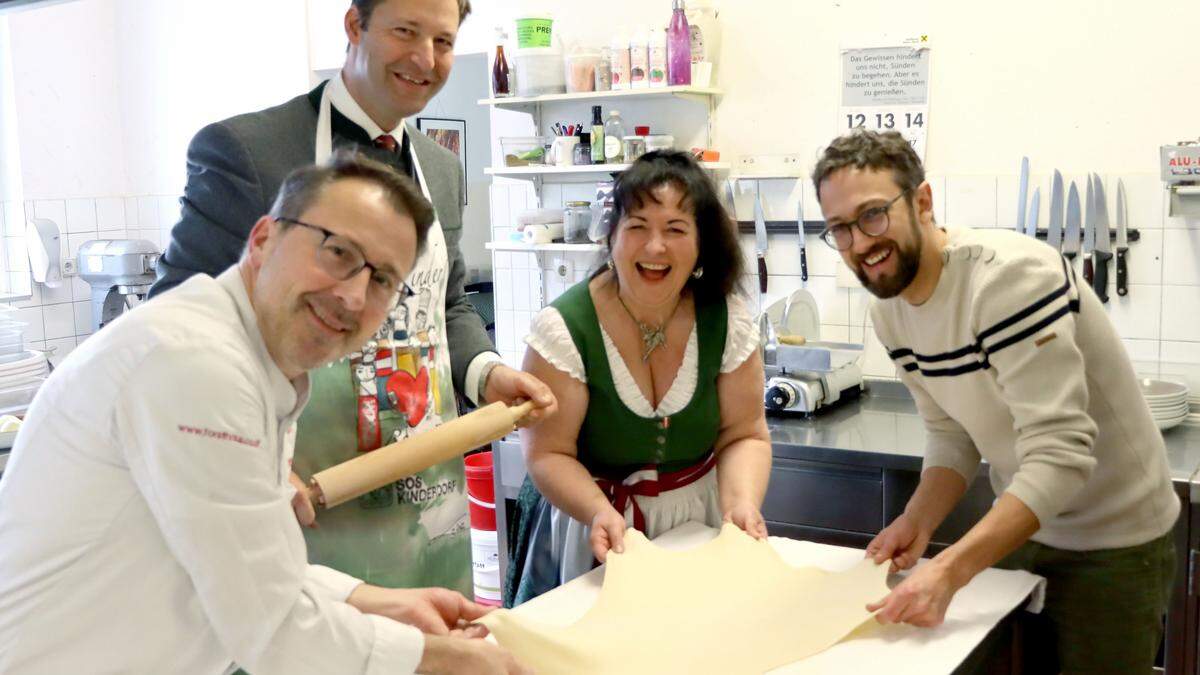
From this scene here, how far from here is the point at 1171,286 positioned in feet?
9.82

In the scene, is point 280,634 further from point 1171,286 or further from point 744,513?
point 1171,286

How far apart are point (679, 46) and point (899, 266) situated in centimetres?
178

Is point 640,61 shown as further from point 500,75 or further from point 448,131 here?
point 448,131

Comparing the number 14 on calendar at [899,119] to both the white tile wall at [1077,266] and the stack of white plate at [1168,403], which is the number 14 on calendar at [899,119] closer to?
the white tile wall at [1077,266]

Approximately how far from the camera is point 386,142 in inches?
74.1

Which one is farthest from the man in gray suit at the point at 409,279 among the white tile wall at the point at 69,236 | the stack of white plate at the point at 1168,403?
the white tile wall at the point at 69,236

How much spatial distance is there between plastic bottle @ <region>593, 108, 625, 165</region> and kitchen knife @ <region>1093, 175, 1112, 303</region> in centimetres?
140

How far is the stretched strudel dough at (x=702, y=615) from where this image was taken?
5.00 ft

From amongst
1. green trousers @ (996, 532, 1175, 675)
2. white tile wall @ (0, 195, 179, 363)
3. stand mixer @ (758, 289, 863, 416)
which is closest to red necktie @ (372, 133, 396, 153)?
green trousers @ (996, 532, 1175, 675)

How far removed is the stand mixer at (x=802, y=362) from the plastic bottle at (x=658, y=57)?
0.79m

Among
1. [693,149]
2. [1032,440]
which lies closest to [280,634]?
[1032,440]

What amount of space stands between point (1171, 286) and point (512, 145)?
2054 mm

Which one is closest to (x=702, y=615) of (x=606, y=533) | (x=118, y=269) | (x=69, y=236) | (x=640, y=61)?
(x=606, y=533)

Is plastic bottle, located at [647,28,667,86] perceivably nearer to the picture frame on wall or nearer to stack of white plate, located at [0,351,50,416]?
the picture frame on wall
